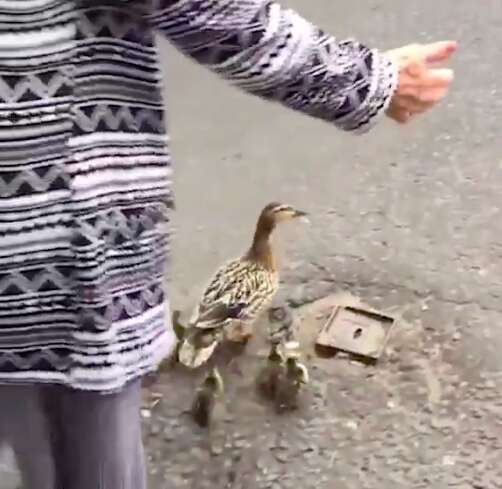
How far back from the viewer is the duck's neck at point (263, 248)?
62.7 inches

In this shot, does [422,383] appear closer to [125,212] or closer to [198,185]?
[198,185]

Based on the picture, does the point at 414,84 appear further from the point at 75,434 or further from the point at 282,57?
the point at 75,434

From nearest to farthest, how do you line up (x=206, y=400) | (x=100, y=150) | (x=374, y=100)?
(x=100, y=150) → (x=374, y=100) → (x=206, y=400)

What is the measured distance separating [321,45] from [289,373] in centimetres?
68

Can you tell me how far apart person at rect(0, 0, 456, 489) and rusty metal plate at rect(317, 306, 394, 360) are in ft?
2.19

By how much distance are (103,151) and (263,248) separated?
2.35ft

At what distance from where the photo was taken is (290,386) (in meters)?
1.55

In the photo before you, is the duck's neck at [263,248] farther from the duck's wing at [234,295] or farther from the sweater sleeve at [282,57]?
the sweater sleeve at [282,57]

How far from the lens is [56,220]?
0.90 m

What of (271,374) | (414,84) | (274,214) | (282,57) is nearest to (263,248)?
(274,214)

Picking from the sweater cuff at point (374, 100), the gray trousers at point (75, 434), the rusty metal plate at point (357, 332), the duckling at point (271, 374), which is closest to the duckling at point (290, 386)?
the duckling at point (271, 374)

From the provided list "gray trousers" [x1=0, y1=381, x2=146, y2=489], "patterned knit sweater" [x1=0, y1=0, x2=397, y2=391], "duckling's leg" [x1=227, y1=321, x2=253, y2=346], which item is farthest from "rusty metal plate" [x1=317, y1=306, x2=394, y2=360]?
"patterned knit sweater" [x1=0, y1=0, x2=397, y2=391]

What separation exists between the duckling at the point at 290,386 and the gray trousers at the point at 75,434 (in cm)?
45

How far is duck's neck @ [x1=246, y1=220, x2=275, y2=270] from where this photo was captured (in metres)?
1.59
